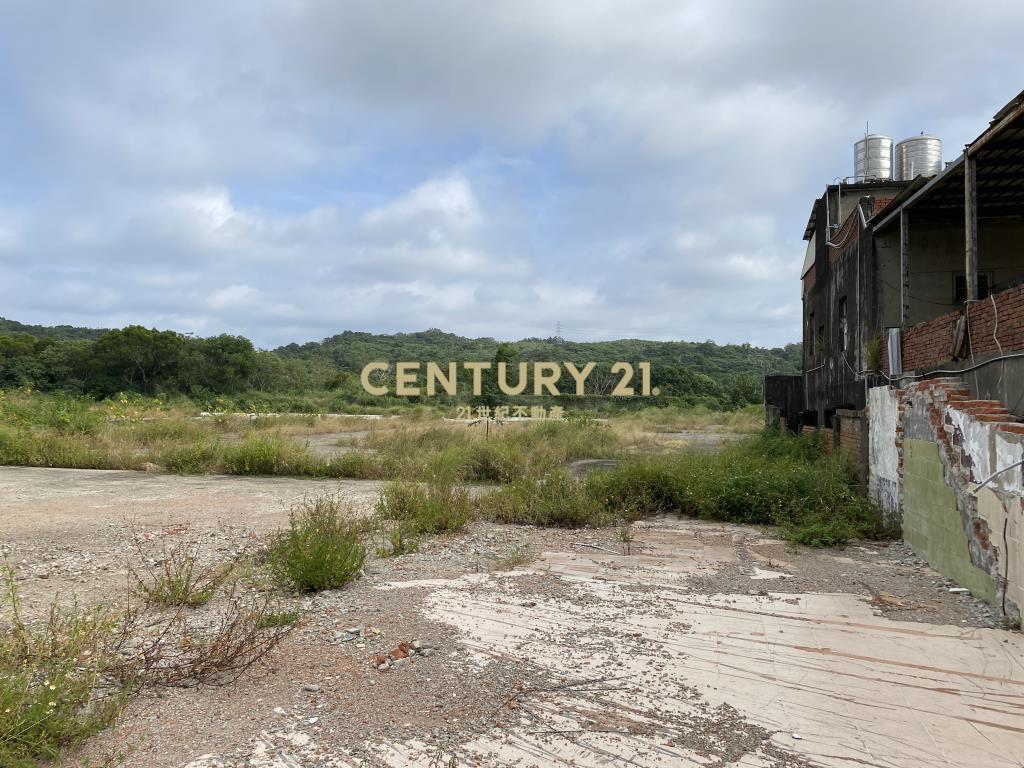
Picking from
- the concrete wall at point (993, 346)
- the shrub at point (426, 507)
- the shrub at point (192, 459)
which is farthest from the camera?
the shrub at point (192, 459)

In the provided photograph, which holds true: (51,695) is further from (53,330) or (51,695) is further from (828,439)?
(53,330)

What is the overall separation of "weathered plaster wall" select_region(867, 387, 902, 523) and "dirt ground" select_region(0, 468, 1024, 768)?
2.99 ft

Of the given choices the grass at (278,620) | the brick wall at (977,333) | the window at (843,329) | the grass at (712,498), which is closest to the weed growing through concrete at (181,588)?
the grass at (278,620)

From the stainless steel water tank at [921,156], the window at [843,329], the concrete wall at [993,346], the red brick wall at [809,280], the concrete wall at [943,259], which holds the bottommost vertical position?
the concrete wall at [993,346]

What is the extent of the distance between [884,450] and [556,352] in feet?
178

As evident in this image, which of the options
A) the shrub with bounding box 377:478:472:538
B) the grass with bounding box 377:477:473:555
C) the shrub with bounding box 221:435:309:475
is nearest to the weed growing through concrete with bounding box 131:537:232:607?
the grass with bounding box 377:477:473:555

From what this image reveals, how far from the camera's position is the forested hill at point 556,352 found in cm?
5966

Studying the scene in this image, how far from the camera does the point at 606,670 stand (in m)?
3.95

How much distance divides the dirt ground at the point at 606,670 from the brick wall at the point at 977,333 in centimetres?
220

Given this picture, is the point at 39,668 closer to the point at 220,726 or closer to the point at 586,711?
the point at 220,726

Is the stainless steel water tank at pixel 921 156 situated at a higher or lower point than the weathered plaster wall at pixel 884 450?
higher

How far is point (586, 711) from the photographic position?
343 centimetres

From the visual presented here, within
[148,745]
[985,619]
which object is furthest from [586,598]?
[148,745]

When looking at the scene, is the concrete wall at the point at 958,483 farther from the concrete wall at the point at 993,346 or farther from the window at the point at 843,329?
the window at the point at 843,329
